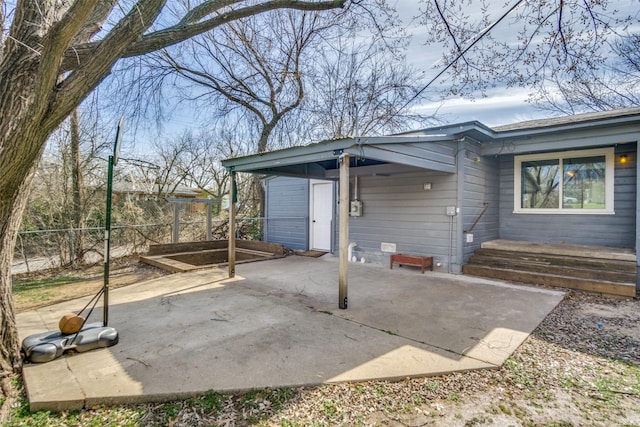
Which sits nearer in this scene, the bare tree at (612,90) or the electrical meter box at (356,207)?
the electrical meter box at (356,207)

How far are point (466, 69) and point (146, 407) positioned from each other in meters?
5.22

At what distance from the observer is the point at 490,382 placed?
247 cm

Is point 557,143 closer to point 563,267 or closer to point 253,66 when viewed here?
point 563,267

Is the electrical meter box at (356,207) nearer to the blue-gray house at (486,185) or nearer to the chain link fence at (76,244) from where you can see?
the blue-gray house at (486,185)

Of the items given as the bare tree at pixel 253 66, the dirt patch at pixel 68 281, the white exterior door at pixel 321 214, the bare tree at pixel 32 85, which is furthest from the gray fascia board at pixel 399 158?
the bare tree at pixel 253 66

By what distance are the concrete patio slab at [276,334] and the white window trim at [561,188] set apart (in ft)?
7.41

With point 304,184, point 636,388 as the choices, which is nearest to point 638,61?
point 304,184

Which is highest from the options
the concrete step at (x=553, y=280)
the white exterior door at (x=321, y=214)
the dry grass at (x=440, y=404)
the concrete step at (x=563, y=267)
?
the white exterior door at (x=321, y=214)

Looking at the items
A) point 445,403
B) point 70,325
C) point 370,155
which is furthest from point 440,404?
point 70,325

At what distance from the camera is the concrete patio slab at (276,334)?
2404 millimetres

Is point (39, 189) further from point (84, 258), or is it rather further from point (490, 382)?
point (490, 382)

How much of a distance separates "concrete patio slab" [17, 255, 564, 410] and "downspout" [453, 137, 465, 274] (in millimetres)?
794

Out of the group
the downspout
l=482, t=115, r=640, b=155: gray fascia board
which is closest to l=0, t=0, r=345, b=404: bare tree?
the downspout

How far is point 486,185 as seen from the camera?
7.02 metres
